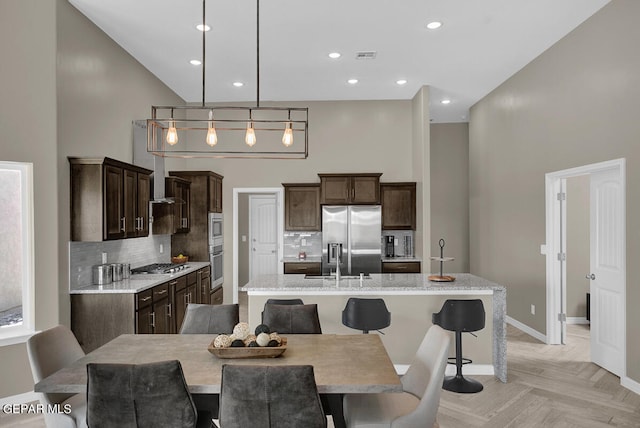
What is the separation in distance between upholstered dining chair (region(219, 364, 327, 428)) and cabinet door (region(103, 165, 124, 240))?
287cm

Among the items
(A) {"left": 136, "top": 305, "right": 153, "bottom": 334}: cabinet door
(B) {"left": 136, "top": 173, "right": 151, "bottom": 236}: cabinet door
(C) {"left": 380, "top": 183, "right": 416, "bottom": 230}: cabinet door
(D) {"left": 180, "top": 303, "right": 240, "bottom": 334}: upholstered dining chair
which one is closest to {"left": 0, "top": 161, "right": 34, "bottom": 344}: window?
(A) {"left": 136, "top": 305, "right": 153, "bottom": 334}: cabinet door

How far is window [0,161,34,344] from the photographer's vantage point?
12.1 ft

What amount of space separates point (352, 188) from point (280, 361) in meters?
4.85

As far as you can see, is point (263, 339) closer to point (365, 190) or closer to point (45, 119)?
point (45, 119)

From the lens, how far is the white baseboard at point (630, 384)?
3.84 m

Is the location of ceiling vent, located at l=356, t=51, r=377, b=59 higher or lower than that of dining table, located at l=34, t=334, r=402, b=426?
higher

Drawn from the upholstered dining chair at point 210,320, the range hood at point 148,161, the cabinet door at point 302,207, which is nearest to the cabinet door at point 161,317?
the range hood at point 148,161

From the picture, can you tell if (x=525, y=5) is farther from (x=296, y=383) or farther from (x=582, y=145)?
(x=296, y=383)

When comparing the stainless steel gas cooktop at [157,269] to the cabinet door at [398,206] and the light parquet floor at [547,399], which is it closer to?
the cabinet door at [398,206]

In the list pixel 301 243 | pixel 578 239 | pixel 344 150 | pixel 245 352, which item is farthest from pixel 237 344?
pixel 578 239

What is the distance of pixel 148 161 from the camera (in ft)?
18.6

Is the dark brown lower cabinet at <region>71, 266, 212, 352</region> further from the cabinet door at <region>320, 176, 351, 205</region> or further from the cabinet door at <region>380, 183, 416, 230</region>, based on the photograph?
the cabinet door at <region>380, 183, 416, 230</region>

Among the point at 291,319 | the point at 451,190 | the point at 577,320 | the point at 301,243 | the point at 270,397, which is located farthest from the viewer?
the point at 451,190

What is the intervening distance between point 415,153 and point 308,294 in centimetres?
379
